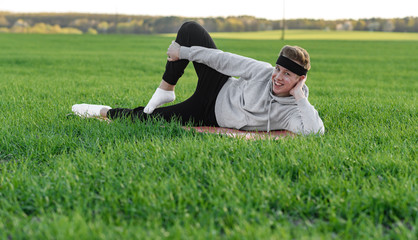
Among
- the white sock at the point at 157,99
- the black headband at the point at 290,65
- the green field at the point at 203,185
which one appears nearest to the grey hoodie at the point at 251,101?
the black headband at the point at 290,65

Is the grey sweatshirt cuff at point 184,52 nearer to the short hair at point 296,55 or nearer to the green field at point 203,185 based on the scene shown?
the green field at point 203,185

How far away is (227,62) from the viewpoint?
4.42 m

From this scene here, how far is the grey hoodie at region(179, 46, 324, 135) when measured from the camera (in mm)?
4258

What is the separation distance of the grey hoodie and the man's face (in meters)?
0.13

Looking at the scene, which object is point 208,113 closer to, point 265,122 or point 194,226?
point 265,122

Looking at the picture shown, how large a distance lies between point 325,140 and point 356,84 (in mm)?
7447

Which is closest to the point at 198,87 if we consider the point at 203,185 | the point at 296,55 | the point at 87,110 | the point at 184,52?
the point at 184,52

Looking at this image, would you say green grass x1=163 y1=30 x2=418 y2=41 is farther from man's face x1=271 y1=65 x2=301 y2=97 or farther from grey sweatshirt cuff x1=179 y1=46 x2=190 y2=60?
man's face x1=271 y1=65 x2=301 y2=97

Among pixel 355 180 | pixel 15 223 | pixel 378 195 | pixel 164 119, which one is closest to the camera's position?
pixel 15 223

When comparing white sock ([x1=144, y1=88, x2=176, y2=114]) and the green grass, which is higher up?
the green grass

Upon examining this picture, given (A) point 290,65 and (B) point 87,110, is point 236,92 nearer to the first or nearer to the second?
(A) point 290,65

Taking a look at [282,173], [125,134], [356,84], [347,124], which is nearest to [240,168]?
[282,173]

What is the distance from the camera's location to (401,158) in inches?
136

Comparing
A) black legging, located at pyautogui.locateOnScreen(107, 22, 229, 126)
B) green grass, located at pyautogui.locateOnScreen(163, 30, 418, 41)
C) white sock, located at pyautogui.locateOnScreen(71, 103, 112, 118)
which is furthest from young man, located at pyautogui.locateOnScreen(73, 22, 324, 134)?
green grass, located at pyautogui.locateOnScreen(163, 30, 418, 41)
